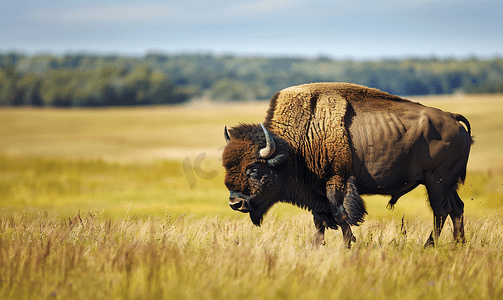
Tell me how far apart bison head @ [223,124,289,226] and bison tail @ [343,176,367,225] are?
105 cm

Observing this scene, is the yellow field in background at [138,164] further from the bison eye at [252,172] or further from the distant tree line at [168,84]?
the distant tree line at [168,84]

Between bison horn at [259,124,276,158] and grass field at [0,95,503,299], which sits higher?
bison horn at [259,124,276,158]

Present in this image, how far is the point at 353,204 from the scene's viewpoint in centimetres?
658

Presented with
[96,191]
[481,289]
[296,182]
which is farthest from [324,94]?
[96,191]

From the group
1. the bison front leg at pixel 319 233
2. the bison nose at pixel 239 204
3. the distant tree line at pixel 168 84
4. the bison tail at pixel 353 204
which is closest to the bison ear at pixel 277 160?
the bison nose at pixel 239 204

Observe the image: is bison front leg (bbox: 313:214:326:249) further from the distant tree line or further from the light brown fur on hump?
the distant tree line

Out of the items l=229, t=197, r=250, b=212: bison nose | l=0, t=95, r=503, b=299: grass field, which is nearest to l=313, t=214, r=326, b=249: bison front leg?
l=0, t=95, r=503, b=299: grass field

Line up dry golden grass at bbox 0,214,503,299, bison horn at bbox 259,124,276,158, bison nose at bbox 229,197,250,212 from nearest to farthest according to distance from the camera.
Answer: dry golden grass at bbox 0,214,503,299
bison horn at bbox 259,124,276,158
bison nose at bbox 229,197,250,212

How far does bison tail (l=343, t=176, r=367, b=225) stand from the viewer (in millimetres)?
6582

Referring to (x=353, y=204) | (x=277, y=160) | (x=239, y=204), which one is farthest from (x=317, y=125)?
(x=239, y=204)

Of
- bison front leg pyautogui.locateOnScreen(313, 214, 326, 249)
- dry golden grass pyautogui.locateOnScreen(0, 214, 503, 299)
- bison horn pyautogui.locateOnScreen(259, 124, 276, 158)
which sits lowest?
bison front leg pyautogui.locateOnScreen(313, 214, 326, 249)

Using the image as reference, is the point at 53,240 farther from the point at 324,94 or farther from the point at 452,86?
the point at 452,86

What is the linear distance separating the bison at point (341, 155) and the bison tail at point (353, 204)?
1 cm

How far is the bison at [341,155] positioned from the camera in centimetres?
658
